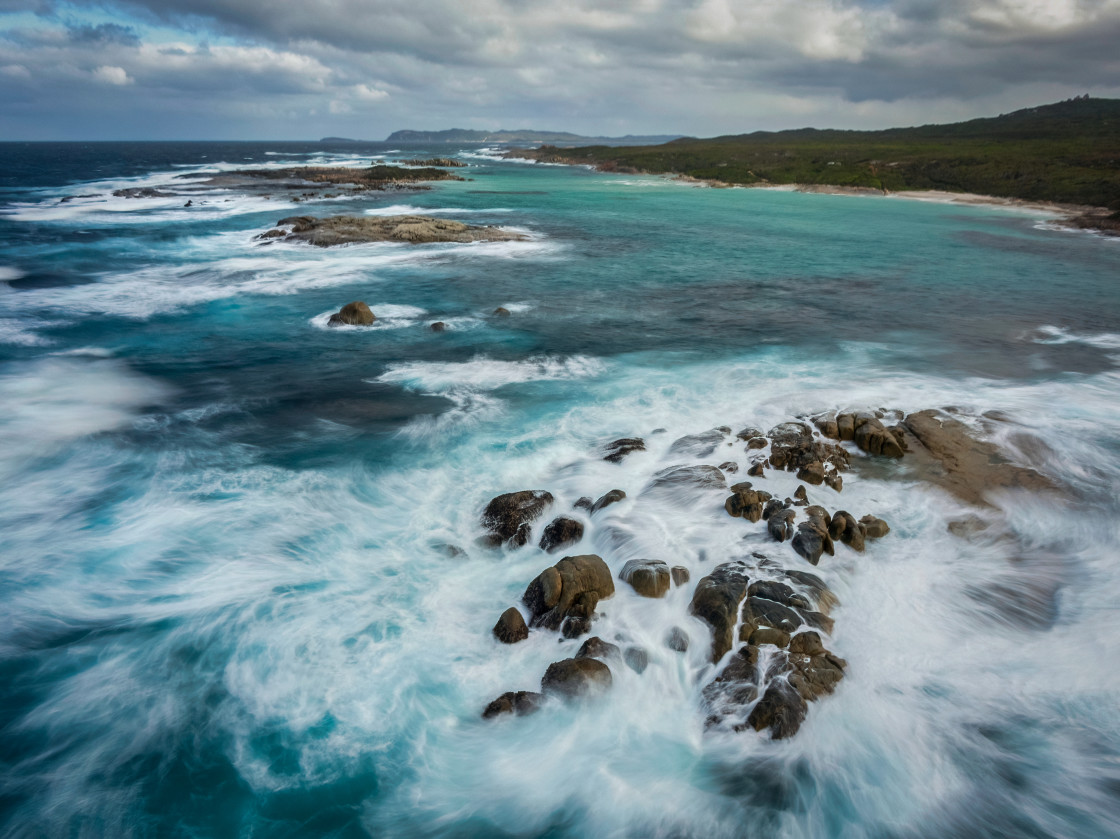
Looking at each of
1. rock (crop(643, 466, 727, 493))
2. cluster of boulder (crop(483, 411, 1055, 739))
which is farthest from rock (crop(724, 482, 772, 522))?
rock (crop(643, 466, 727, 493))

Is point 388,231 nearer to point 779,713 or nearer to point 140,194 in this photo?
point 779,713

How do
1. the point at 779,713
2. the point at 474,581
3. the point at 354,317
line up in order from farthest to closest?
the point at 354,317, the point at 474,581, the point at 779,713

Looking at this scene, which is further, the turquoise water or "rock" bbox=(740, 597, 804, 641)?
"rock" bbox=(740, 597, 804, 641)

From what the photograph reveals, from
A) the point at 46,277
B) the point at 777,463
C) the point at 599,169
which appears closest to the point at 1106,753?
the point at 777,463

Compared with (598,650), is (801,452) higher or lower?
higher

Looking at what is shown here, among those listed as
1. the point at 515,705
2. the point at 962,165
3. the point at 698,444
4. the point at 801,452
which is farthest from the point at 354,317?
the point at 962,165

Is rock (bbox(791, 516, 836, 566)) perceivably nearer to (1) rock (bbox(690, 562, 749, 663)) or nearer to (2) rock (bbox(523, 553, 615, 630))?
(1) rock (bbox(690, 562, 749, 663))

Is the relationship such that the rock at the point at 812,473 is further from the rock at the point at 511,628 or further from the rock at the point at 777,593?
the rock at the point at 511,628

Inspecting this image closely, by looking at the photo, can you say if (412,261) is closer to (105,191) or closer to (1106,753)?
(1106,753)
